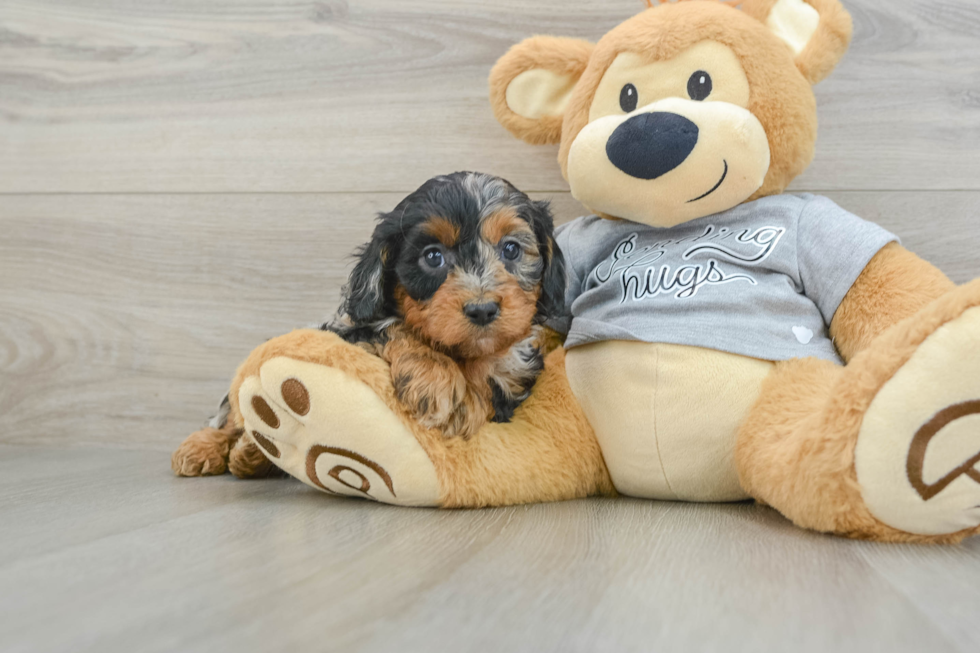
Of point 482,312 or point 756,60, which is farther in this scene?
point 756,60

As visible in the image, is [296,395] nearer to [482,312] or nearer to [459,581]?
[482,312]

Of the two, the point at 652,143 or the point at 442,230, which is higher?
the point at 652,143

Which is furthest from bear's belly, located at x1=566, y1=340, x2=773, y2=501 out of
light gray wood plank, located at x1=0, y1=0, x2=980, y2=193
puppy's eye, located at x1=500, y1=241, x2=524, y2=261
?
light gray wood plank, located at x1=0, y1=0, x2=980, y2=193

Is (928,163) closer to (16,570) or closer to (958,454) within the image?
(958,454)

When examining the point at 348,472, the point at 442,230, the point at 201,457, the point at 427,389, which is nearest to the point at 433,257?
the point at 442,230

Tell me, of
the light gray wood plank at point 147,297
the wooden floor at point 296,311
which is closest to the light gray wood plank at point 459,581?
the wooden floor at point 296,311

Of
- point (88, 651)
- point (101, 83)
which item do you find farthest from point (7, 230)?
point (88, 651)

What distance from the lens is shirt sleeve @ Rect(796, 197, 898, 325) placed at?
3.85ft

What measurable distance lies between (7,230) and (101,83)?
0.49 metres

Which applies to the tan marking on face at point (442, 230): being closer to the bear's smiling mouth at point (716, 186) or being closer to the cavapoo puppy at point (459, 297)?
the cavapoo puppy at point (459, 297)

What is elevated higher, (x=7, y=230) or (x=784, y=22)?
(x=784, y=22)

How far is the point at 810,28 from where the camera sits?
4.35ft

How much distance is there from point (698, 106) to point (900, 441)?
63 cm

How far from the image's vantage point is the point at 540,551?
90 cm
